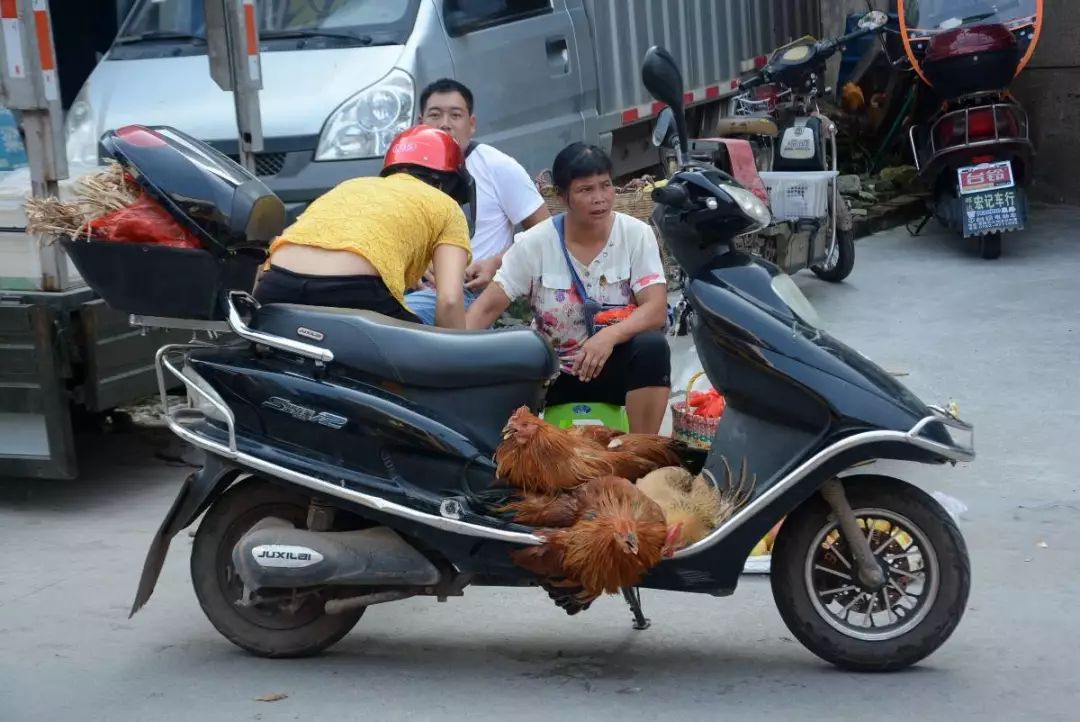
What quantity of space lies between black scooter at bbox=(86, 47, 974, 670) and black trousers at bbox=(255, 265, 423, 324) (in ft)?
0.41

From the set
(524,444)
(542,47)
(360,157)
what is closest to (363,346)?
(524,444)

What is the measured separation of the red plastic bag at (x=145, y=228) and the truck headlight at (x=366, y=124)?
2918mm

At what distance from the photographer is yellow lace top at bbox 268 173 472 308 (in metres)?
4.29

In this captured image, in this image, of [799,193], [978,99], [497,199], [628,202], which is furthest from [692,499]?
[978,99]

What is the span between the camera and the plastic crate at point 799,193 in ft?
29.0

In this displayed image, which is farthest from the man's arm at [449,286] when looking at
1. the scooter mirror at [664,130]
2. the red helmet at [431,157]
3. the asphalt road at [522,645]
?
the scooter mirror at [664,130]

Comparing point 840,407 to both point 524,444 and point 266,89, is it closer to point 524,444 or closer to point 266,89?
point 524,444

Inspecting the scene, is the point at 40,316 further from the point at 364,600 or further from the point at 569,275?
the point at 364,600

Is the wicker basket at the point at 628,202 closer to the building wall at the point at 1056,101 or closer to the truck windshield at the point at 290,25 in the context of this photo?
the truck windshield at the point at 290,25

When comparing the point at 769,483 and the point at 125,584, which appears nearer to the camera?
the point at 769,483

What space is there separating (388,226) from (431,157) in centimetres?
39

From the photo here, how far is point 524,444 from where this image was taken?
389cm

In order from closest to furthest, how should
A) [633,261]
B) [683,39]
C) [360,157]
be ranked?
[633,261], [360,157], [683,39]

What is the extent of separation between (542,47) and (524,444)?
15.7ft
